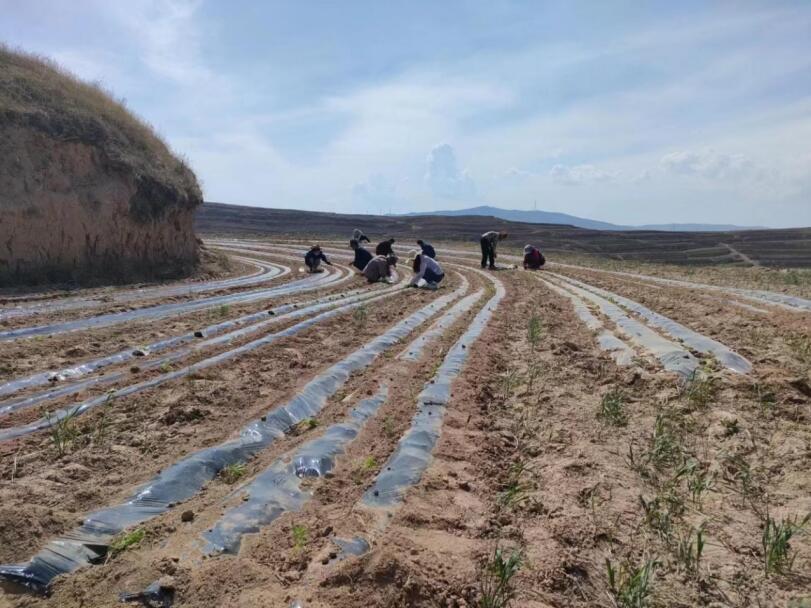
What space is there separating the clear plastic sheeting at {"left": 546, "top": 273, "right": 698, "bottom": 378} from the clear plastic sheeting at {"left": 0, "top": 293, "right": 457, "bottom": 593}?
379 cm

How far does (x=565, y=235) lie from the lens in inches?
2090

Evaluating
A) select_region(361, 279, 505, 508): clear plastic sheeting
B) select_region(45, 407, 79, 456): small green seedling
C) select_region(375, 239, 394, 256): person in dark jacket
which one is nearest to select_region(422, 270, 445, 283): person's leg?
select_region(375, 239, 394, 256): person in dark jacket

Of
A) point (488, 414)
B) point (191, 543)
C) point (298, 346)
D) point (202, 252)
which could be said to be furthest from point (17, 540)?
point (202, 252)

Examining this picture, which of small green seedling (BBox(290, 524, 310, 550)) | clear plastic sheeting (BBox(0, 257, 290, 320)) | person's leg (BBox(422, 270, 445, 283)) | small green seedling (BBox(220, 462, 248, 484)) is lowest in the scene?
small green seedling (BBox(220, 462, 248, 484))

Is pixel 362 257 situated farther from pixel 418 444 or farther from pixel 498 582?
pixel 498 582

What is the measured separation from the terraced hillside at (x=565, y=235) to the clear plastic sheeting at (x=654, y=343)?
3223 cm

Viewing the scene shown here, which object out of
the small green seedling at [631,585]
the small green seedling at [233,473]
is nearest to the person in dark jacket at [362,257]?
the small green seedling at [233,473]

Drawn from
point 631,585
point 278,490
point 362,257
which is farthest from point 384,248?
point 631,585

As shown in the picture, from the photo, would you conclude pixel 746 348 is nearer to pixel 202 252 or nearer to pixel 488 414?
pixel 488 414

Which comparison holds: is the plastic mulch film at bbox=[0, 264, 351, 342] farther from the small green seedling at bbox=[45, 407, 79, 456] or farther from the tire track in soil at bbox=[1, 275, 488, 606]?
the tire track in soil at bbox=[1, 275, 488, 606]

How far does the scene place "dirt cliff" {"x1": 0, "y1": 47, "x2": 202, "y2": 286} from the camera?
1248 cm

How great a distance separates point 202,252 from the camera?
18.9 metres

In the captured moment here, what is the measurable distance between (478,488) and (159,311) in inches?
326

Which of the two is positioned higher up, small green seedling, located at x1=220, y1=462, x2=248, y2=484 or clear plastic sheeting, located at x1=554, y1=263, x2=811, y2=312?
clear plastic sheeting, located at x1=554, y1=263, x2=811, y2=312
